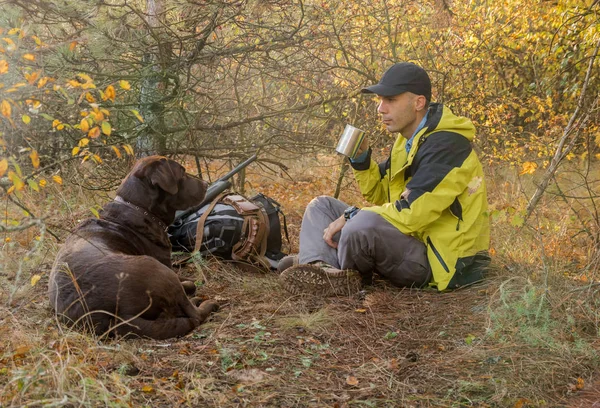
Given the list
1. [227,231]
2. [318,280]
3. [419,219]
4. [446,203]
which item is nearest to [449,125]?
[446,203]

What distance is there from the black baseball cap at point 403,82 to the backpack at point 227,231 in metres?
1.50

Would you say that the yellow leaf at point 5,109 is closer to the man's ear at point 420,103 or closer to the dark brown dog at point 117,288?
the dark brown dog at point 117,288

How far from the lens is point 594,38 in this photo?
479cm

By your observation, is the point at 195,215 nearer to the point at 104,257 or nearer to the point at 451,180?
the point at 104,257

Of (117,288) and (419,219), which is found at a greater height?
(419,219)

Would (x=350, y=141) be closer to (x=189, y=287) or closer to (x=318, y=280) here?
(x=318, y=280)

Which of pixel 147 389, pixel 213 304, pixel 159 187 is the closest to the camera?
pixel 147 389

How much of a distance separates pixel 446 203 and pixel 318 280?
39.4 inches

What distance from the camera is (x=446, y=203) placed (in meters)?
3.82

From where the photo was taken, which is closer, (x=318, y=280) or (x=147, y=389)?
(x=147, y=389)

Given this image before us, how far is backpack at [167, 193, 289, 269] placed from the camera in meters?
4.80

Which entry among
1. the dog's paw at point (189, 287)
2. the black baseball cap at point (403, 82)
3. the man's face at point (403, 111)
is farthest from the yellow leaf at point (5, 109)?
the man's face at point (403, 111)

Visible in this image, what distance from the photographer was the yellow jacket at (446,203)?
3.83 metres

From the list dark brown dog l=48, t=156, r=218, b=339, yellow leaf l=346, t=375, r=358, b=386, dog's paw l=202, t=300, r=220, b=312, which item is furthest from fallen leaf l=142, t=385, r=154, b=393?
dog's paw l=202, t=300, r=220, b=312
